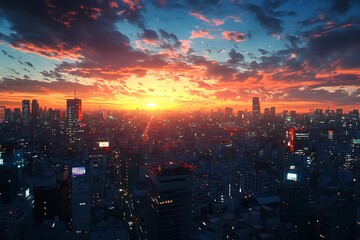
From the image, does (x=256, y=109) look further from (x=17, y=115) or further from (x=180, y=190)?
→ (x=180, y=190)

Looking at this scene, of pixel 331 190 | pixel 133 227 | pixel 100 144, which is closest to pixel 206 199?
pixel 133 227

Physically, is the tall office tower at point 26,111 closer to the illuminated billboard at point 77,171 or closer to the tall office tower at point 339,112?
the illuminated billboard at point 77,171

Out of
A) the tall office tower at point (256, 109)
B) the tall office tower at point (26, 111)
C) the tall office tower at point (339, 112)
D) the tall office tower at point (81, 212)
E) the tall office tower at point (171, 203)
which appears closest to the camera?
the tall office tower at point (171, 203)

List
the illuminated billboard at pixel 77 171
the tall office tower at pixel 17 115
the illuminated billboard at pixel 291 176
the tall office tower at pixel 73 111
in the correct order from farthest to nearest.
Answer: the tall office tower at pixel 73 111 < the tall office tower at pixel 17 115 < the illuminated billboard at pixel 291 176 < the illuminated billboard at pixel 77 171

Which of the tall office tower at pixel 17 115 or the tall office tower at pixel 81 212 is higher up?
the tall office tower at pixel 17 115

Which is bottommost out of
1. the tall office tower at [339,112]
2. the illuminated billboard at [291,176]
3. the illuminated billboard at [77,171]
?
the illuminated billboard at [291,176]

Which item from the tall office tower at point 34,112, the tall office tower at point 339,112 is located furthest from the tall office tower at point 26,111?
the tall office tower at point 339,112

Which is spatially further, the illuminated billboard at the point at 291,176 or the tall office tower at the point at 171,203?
the illuminated billboard at the point at 291,176

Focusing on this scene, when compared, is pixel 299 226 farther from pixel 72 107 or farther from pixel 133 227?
pixel 72 107
